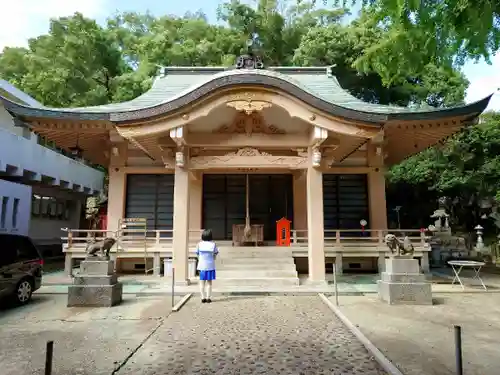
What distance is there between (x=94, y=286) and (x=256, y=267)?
513 centimetres

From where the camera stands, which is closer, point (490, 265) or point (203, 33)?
point (490, 265)

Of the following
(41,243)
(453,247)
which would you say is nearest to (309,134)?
(453,247)

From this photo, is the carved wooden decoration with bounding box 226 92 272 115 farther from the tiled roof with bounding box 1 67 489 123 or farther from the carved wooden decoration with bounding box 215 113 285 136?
the carved wooden decoration with bounding box 215 113 285 136

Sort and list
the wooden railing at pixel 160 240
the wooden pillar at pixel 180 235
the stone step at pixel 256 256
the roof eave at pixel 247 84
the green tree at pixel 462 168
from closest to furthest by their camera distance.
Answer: the roof eave at pixel 247 84
the wooden pillar at pixel 180 235
the stone step at pixel 256 256
the wooden railing at pixel 160 240
the green tree at pixel 462 168

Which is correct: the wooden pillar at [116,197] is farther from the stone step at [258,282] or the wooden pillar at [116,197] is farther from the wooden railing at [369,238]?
the wooden railing at [369,238]

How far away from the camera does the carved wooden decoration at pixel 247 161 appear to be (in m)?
10.6

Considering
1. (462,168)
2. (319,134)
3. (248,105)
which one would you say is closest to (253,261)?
(319,134)

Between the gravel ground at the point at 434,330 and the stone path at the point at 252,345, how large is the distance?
1.57 ft

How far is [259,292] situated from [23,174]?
1379cm

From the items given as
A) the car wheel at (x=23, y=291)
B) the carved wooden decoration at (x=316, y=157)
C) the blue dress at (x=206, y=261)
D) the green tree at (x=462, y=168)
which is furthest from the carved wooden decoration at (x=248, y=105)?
the green tree at (x=462, y=168)

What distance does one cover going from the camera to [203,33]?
28.0 meters

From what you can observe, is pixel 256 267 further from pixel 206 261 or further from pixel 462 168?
pixel 462 168

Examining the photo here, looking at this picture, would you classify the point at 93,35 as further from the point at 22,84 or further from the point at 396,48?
the point at 396,48

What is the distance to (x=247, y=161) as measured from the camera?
10.6 metres
